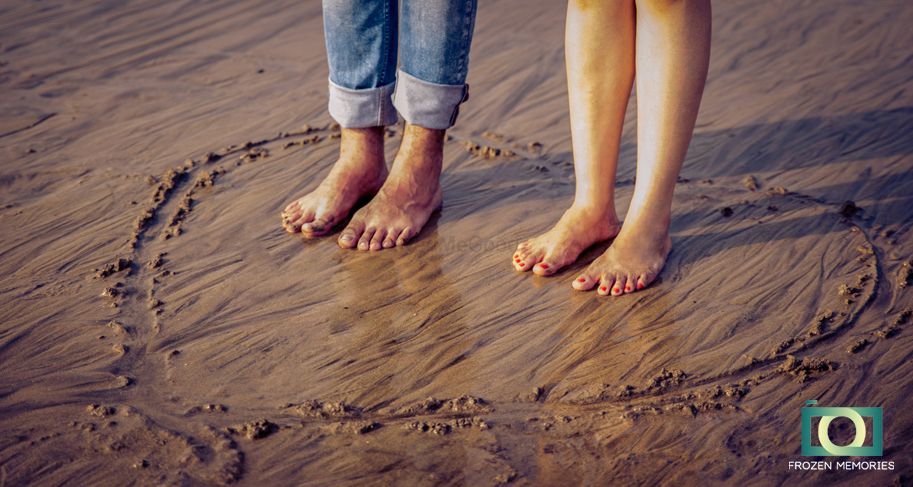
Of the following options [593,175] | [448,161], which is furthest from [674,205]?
[448,161]

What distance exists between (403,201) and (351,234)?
204mm

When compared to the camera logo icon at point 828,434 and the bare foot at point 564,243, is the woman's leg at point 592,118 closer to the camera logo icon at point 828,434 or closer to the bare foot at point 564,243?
the bare foot at point 564,243

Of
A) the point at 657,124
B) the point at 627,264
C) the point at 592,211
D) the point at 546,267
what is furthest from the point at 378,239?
the point at 657,124

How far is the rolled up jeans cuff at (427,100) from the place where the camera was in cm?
285

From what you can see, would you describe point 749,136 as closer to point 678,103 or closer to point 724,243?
point 724,243

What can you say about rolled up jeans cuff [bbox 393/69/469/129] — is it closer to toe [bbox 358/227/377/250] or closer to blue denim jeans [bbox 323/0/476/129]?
blue denim jeans [bbox 323/0/476/129]

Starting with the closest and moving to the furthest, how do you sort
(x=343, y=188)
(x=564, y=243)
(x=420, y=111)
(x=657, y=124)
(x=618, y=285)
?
(x=657, y=124), (x=618, y=285), (x=564, y=243), (x=420, y=111), (x=343, y=188)

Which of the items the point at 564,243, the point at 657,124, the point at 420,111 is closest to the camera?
the point at 657,124

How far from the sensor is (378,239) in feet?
9.52

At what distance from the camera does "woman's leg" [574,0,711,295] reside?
2.43 metres

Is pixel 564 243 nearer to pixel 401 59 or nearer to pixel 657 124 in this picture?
pixel 657 124

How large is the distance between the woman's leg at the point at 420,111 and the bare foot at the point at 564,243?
0.41m

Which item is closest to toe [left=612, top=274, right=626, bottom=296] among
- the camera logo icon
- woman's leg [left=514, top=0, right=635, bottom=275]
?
woman's leg [left=514, top=0, right=635, bottom=275]

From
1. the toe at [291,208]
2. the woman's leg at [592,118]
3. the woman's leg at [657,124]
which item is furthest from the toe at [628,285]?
the toe at [291,208]
